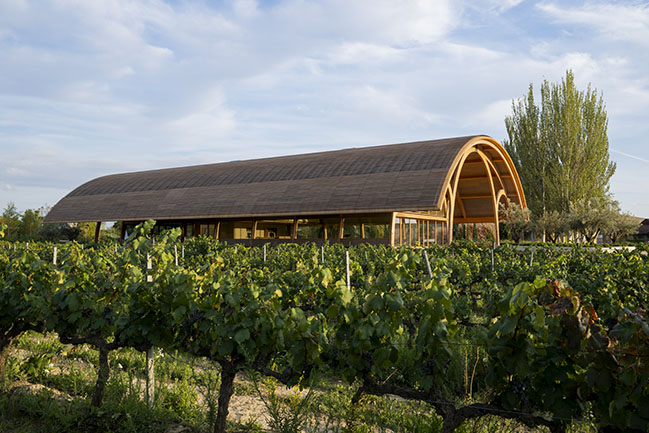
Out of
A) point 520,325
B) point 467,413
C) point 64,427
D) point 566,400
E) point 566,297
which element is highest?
point 566,297

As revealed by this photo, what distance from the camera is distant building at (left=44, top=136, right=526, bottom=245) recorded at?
21.1m

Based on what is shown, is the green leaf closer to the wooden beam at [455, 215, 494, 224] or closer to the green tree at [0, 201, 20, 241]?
the wooden beam at [455, 215, 494, 224]

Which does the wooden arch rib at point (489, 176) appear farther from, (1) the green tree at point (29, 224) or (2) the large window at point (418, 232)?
(1) the green tree at point (29, 224)

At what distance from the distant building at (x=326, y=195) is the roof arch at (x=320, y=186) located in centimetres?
6

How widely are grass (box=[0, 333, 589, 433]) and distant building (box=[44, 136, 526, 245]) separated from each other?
15393 millimetres

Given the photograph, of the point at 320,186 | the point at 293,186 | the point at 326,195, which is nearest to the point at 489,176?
the point at 320,186

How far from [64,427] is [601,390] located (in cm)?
379

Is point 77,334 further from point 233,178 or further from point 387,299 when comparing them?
point 233,178

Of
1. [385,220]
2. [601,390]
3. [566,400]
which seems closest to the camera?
[601,390]

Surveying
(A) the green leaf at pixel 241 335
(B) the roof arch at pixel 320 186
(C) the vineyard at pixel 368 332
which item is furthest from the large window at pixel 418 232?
(A) the green leaf at pixel 241 335

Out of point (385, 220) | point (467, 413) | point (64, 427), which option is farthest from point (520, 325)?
point (385, 220)

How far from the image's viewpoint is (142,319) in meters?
3.98

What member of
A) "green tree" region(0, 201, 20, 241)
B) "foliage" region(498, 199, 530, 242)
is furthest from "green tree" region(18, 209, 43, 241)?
"foliage" region(498, 199, 530, 242)

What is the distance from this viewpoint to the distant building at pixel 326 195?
69.2ft
